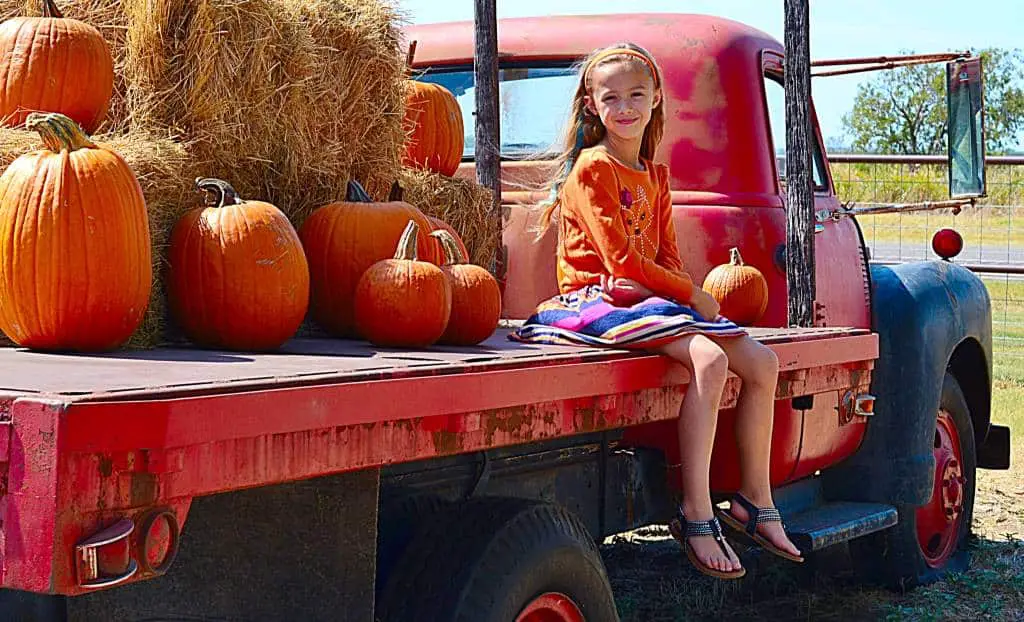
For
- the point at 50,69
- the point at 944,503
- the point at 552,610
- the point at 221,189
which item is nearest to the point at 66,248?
→ the point at 221,189

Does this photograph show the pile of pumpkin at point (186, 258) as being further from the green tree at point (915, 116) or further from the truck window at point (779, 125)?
the green tree at point (915, 116)

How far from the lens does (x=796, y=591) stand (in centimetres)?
623

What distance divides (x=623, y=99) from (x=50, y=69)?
1.68 m

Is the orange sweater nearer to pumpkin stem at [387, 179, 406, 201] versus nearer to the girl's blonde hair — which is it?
the girl's blonde hair

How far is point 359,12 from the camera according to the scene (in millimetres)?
4426

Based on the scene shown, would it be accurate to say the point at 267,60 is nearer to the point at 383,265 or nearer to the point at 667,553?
the point at 383,265

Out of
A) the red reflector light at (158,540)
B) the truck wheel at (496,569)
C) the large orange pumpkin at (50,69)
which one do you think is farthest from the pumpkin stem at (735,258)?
the red reflector light at (158,540)

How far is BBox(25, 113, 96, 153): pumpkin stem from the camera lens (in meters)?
3.02

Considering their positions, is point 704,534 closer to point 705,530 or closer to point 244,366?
point 705,530

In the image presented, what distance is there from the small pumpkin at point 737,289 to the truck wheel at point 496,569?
5.77 feet

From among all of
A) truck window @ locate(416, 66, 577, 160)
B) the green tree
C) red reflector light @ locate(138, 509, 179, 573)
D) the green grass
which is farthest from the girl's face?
the green tree

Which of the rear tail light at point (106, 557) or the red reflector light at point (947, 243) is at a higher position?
the red reflector light at point (947, 243)

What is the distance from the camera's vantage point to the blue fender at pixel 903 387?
5684 mm

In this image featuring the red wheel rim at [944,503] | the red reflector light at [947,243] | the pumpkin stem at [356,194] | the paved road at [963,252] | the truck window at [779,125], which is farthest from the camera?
the paved road at [963,252]
